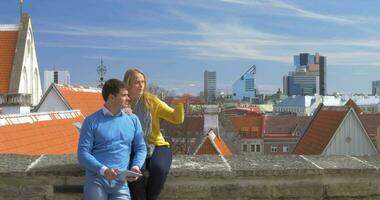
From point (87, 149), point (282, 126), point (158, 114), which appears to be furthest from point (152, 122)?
point (282, 126)

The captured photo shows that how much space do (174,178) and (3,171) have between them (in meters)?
1.36

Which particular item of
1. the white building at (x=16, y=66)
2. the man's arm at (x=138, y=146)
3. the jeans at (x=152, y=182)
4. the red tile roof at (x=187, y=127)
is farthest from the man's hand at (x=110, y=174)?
the red tile roof at (x=187, y=127)

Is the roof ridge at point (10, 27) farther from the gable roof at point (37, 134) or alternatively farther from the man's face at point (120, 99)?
the man's face at point (120, 99)

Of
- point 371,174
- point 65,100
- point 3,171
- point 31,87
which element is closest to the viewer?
point 3,171

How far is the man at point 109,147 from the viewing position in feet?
12.5

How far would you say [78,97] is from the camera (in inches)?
977

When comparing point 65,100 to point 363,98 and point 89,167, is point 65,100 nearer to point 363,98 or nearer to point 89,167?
point 89,167

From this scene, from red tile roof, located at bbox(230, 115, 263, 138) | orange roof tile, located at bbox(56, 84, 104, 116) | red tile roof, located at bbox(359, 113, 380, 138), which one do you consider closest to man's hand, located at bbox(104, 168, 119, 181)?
orange roof tile, located at bbox(56, 84, 104, 116)

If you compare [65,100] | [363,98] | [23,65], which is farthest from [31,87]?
[363,98]

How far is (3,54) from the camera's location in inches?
1056

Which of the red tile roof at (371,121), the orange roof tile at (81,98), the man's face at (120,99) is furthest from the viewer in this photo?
the red tile roof at (371,121)

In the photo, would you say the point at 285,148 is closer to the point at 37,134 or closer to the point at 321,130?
the point at 321,130

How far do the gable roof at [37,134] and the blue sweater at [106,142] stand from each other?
740 centimetres

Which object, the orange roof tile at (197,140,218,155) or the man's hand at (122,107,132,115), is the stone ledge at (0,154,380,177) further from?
the orange roof tile at (197,140,218,155)
